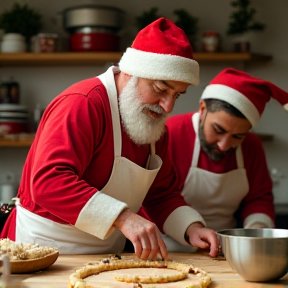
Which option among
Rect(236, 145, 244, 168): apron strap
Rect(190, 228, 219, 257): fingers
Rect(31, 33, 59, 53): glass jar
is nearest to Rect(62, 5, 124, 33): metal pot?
Rect(31, 33, 59, 53): glass jar

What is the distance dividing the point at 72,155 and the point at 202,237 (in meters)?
0.54

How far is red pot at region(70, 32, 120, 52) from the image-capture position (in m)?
3.66

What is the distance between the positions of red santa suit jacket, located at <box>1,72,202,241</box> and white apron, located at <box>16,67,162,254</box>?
0.02 meters

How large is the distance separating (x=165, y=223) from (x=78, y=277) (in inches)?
28.7

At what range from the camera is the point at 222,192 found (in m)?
2.61

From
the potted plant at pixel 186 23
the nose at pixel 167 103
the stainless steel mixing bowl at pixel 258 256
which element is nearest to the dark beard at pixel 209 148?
the nose at pixel 167 103

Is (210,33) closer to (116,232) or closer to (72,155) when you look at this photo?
(116,232)

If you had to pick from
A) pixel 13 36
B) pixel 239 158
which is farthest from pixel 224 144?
pixel 13 36

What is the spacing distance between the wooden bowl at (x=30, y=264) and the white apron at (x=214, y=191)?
46.1 inches

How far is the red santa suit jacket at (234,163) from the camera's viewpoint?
259cm

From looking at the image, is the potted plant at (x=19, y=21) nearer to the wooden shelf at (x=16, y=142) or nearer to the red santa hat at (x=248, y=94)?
the wooden shelf at (x=16, y=142)

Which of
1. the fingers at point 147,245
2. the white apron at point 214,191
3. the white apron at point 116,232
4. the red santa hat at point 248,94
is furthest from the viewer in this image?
the white apron at point 214,191

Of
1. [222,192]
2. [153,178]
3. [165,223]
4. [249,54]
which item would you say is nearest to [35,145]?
[153,178]

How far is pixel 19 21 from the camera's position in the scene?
3799 mm
